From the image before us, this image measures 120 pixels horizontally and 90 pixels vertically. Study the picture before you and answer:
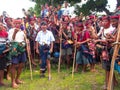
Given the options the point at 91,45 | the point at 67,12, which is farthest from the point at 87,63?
the point at 67,12

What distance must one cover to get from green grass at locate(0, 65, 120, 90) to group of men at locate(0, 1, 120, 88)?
32 centimetres

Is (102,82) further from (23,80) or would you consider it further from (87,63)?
(23,80)

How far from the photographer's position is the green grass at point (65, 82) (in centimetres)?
952

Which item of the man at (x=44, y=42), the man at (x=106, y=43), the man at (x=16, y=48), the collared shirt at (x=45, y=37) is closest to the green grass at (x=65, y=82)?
the man at (x=44, y=42)

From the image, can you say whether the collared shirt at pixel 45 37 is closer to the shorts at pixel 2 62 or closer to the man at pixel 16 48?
the man at pixel 16 48

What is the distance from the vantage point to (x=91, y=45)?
11.8m

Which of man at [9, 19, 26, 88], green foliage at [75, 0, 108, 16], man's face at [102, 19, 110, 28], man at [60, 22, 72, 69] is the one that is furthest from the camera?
green foliage at [75, 0, 108, 16]

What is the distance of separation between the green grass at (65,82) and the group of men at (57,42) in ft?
1.06

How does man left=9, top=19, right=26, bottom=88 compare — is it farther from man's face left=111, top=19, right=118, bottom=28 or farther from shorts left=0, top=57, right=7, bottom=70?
man's face left=111, top=19, right=118, bottom=28

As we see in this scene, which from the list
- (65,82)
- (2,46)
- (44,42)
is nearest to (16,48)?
(2,46)

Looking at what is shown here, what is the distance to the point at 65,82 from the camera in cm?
1020

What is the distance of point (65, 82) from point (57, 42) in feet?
10.3

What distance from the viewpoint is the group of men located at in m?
8.80

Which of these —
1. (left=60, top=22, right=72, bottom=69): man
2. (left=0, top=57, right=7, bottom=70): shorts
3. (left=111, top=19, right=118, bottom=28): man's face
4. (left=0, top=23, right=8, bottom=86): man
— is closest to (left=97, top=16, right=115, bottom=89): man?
(left=111, top=19, right=118, bottom=28): man's face
